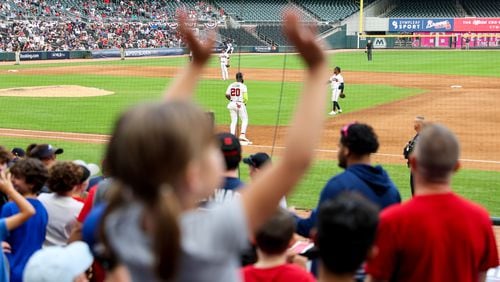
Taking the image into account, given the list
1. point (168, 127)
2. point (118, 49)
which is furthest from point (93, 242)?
A: point (118, 49)

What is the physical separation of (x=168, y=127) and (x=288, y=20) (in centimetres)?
58

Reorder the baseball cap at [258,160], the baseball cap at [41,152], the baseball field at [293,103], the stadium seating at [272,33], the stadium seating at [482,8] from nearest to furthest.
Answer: the baseball cap at [258,160], the baseball cap at [41,152], the baseball field at [293,103], the stadium seating at [272,33], the stadium seating at [482,8]

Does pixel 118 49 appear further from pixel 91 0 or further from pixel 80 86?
pixel 80 86

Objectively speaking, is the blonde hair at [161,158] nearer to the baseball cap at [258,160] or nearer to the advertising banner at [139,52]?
the baseball cap at [258,160]

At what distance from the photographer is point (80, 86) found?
31094 mm

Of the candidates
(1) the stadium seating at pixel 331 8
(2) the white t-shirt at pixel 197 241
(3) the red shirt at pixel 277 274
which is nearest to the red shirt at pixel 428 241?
(3) the red shirt at pixel 277 274

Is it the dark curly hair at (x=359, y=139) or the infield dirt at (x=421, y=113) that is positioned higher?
the dark curly hair at (x=359, y=139)

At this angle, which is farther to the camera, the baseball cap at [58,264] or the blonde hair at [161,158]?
the baseball cap at [58,264]

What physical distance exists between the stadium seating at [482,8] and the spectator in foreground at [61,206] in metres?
62.7

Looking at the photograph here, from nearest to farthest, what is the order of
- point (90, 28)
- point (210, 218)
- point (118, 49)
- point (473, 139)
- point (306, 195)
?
1. point (210, 218)
2. point (306, 195)
3. point (473, 139)
4. point (118, 49)
5. point (90, 28)

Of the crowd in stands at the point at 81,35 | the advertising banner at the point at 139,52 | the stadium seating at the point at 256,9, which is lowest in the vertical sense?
the advertising banner at the point at 139,52

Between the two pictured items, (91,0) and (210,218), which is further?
(91,0)

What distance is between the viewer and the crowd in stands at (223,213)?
5.86 ft

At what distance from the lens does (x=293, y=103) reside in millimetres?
24969
